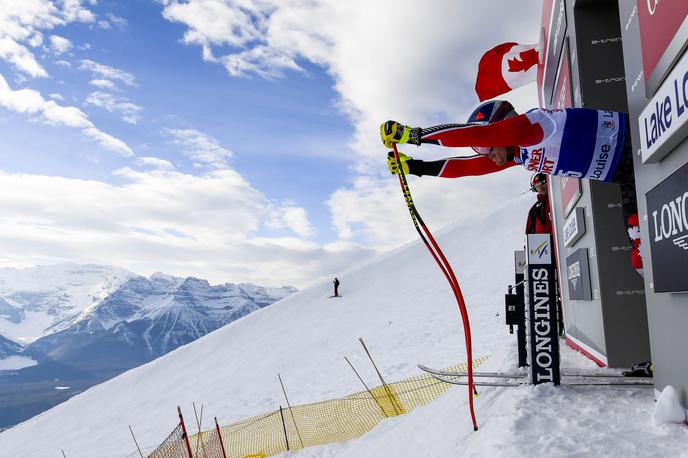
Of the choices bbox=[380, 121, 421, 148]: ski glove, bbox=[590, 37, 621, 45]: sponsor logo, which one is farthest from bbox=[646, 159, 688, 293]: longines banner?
bbox=[590, 37, 621, 45]: sponsor logo

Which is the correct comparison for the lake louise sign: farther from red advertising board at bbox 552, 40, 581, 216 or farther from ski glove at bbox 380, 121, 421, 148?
red advertising board at bbox 552, 40, 581, 216

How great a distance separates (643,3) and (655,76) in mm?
433

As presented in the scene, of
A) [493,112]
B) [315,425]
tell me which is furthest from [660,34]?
[315,425]

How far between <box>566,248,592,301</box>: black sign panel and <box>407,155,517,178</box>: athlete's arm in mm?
1366

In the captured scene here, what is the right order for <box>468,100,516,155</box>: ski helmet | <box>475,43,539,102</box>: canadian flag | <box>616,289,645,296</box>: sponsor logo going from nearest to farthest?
<box>468,100,516,155</box>: ski helmet < <box>616,289,645,296</box>: sponsor logo < <box>475,43,539,102</box>: canadian flag

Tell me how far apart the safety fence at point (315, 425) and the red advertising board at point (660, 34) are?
5439mm

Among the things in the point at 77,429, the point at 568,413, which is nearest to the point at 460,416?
the point at 568,413

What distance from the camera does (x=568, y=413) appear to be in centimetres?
266

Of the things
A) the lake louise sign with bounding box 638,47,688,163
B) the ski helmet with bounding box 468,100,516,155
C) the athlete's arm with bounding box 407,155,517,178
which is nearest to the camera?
the lake louise sign with bounding box 638,47,688,163

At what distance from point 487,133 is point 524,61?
4.78 meters

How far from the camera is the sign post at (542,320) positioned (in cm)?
311

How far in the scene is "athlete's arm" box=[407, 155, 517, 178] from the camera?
3926mm

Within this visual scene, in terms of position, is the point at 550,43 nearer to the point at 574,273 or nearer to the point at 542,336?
the point at 574,273

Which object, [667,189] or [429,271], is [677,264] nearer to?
[667,189]
